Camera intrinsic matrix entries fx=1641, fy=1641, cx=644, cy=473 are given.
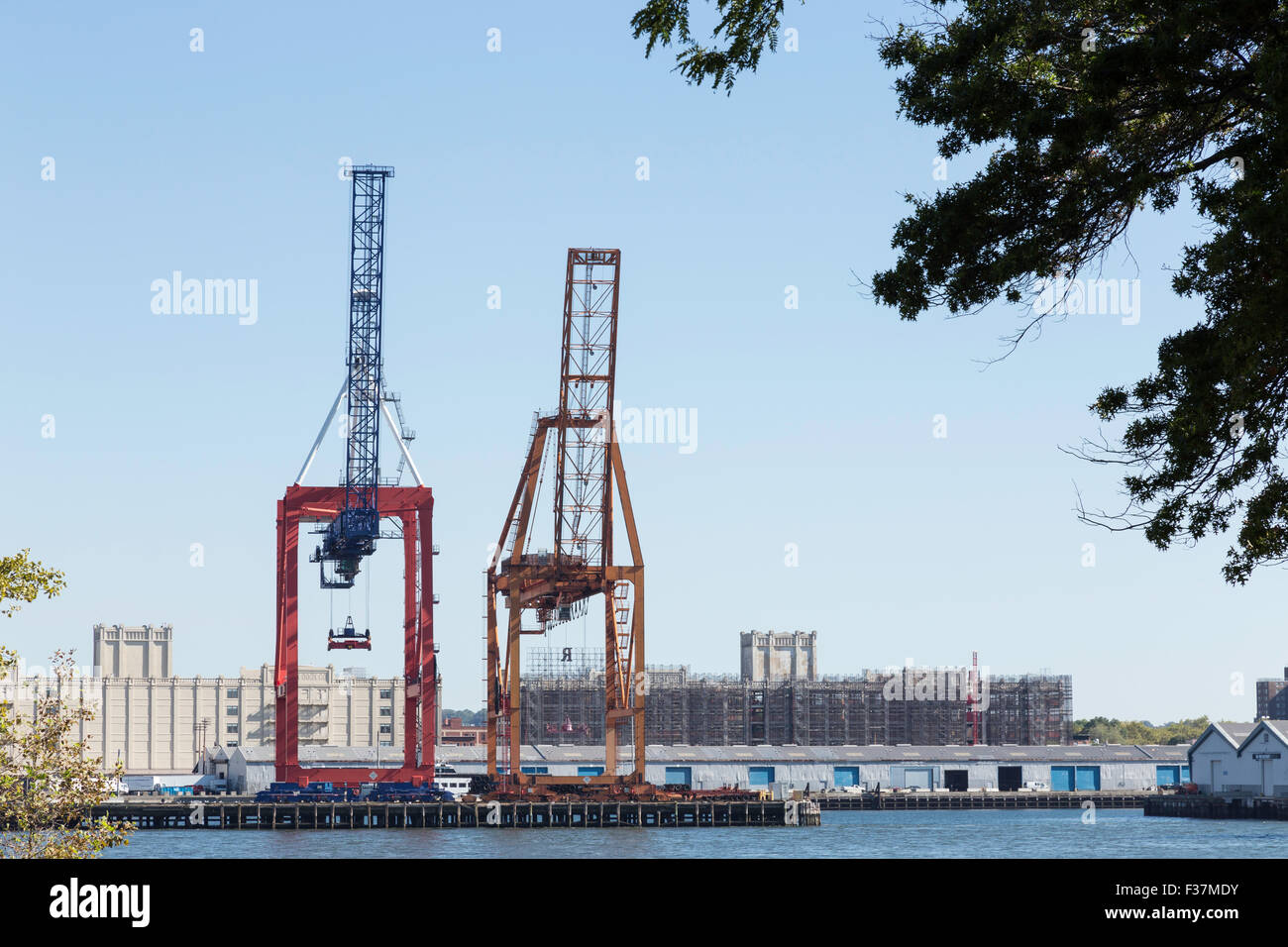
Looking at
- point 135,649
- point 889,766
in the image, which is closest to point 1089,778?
point 889,766

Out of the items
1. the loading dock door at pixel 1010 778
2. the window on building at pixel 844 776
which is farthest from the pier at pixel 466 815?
the loading dock door at pixel 1010 778

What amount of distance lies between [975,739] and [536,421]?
288ft

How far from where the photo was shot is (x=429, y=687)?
8412 centimetres

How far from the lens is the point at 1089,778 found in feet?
446

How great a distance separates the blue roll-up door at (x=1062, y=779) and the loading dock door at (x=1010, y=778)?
262 centimetres

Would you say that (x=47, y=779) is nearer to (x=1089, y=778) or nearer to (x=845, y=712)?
(x=1089, y=778)

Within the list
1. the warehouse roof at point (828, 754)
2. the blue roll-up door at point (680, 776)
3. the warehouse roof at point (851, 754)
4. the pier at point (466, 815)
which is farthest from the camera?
the warehouse roof at point (851, 754)

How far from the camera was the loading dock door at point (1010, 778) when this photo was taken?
446 ft

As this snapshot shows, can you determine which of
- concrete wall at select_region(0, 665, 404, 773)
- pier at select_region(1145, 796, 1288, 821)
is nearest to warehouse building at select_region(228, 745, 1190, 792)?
pier at select_region(1145, 796, 1288, 821)

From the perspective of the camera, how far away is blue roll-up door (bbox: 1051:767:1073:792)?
136m

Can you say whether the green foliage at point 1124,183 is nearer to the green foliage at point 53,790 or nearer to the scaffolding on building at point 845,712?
the green foliage at point 53,790

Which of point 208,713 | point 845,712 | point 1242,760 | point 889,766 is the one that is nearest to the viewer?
point 1242,760

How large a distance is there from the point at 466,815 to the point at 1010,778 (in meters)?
64.4
